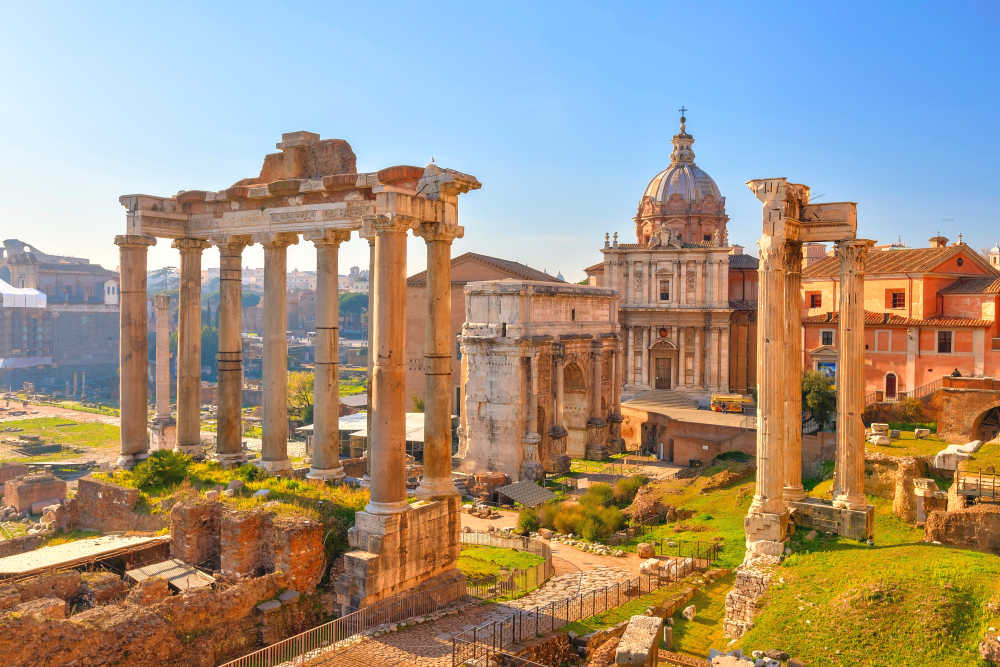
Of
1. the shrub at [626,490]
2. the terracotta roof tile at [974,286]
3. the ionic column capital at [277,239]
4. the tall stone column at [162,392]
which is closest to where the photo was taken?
the ionic column capital at [277,239]

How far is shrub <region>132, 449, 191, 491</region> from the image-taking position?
56.3 feet

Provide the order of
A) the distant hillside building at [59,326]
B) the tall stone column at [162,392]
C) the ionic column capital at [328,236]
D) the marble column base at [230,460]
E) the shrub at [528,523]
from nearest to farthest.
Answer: the ionic column capital at [328,236] → the marble column base at [230,460] → the shrub at [528,523] → the tall stone column at [162,392] → the distant hillside building at [59,326]

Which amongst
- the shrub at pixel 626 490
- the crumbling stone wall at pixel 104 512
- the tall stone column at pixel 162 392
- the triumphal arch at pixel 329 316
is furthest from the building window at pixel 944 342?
the tall stone column at pixel 162 392

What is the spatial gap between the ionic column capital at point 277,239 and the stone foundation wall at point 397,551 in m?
6.49

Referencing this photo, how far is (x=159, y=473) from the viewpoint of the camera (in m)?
17.2

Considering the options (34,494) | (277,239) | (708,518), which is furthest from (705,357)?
(34,494)

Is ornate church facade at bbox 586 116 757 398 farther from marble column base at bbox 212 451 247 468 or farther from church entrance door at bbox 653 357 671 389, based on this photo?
marble column base at bbox 212 451 247 468

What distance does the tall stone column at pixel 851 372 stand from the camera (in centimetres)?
1591

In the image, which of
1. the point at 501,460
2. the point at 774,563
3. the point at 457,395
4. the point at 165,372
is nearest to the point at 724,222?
the point at 457,395

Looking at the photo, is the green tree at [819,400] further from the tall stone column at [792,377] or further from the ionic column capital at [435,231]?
the ionic column capital at [435,231]

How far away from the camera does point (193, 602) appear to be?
11.5 m

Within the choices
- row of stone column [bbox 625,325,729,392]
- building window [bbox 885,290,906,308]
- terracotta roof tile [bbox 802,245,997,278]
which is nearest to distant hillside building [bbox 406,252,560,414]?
row of stone column [bbox 625,325,729,392]

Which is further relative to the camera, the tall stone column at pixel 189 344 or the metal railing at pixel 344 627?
the tall stone column at pixel 189 344

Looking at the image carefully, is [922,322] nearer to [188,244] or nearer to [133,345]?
[188,244]
